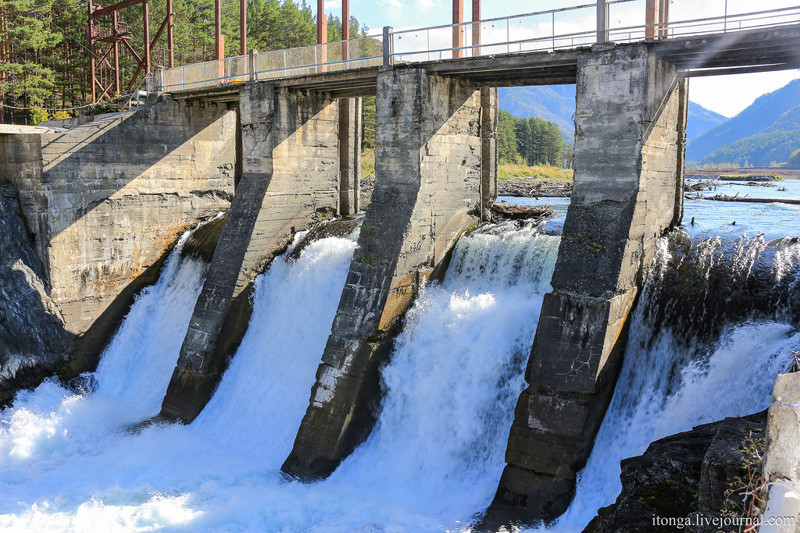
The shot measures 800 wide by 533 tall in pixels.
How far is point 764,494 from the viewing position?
4605 mm

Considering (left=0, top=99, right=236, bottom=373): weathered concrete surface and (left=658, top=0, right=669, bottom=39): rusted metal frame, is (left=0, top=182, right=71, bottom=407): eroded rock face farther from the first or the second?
(left=658, top=0, right=669, bottom=39): rusted metal frame

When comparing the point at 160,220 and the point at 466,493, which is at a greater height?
the point at 160,220

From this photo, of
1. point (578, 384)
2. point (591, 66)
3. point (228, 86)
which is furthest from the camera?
point (228, 86)

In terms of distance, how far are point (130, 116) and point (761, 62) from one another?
17098mm

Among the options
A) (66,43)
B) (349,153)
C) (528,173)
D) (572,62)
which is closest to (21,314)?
(349,153)

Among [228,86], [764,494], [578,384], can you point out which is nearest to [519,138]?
[228,86]

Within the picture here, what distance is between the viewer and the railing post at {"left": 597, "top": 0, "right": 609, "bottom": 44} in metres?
12.7

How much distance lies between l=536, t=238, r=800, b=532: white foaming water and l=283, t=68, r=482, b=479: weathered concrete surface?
5071 millimetres

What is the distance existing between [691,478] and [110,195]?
17.8 m

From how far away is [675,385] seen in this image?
11188 millimetres

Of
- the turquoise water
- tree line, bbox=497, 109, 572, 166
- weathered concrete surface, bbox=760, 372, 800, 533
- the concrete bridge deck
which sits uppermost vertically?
tree line, bbox=497, 109, 572, 166

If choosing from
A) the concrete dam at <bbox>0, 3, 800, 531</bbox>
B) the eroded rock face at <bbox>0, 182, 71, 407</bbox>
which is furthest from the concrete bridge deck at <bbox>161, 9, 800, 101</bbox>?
the eroded rock face at <bbox>0, 182, 71, 407</bbox>

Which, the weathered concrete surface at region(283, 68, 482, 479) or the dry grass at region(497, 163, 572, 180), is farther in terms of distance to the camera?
the dry grass at region(497, 163, 572, 180)

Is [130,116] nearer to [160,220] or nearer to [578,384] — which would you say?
[160,220]
